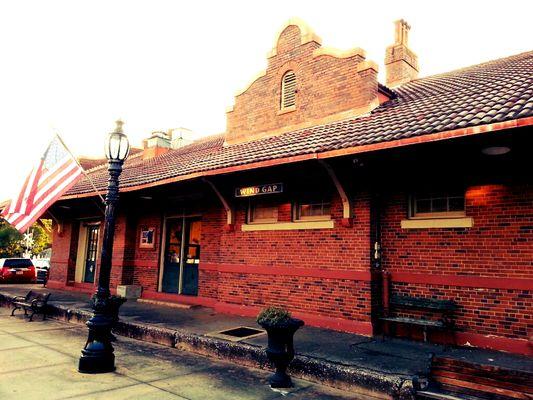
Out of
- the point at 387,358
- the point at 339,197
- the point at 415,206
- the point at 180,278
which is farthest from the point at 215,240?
the point at 387,358

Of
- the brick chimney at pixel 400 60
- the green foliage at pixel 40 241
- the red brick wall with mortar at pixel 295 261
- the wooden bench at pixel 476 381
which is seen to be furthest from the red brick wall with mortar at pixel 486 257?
the green foliage at pixel 40 241

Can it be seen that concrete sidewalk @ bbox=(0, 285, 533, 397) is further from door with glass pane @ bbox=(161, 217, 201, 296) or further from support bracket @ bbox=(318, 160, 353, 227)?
door with glass pane @ bbox=(161, 217, 201, 296)

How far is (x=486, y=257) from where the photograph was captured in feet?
22.3

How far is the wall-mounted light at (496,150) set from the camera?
20.5ft

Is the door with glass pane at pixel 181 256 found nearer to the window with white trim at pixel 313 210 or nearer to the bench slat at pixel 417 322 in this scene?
the window with white trim at pixel 313 210

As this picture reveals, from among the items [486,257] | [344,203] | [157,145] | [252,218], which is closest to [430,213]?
[486,257]

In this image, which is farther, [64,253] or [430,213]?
[64,253]

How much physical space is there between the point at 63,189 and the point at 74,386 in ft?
13.1

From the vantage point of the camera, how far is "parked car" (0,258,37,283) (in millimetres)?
20547

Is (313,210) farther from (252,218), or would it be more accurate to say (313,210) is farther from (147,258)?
(147,258)

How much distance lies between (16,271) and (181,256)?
43.8 ft

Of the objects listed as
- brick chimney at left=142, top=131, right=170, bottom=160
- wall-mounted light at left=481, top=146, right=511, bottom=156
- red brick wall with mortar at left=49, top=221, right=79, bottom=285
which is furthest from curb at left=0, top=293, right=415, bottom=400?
brick chimney at left=142, top=131, right=170, bottom=160

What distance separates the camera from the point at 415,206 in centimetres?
777

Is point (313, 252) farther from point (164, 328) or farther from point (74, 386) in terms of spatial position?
point (74, 386)
